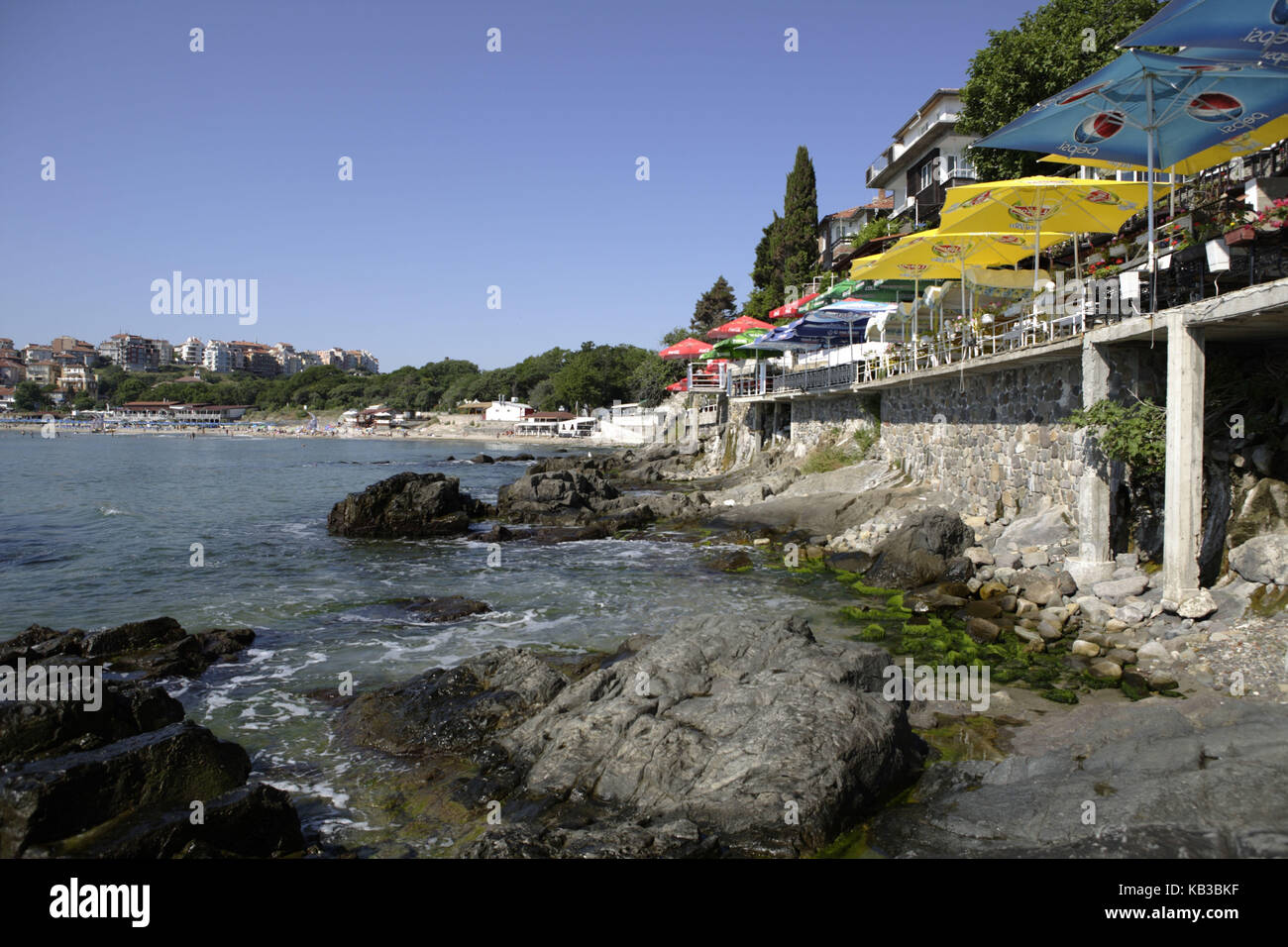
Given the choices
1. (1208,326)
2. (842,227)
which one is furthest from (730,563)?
(842,227)

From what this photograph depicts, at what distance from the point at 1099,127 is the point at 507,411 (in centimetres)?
11697

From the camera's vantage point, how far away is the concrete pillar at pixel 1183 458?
456 inches

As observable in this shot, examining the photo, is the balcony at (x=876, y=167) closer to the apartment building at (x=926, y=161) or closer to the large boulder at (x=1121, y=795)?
the apartment building at (x=926, y=161)

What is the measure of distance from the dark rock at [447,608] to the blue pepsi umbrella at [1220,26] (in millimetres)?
14167

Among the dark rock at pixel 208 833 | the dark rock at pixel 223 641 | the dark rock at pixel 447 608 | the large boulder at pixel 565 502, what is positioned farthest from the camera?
the large boulder at pixel 565 502

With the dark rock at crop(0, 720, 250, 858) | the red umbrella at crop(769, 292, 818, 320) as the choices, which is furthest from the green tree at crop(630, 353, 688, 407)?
the dark rock at crop(0, 720, 250, 858)

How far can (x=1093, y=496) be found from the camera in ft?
46.4

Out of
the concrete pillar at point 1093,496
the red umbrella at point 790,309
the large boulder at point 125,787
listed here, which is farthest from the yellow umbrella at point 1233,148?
the red umbrella at point 790,309

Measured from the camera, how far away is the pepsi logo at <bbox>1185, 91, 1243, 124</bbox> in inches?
479

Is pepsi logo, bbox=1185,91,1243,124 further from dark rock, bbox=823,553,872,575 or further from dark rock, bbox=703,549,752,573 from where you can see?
dark rock, bbox=703,549,752,573

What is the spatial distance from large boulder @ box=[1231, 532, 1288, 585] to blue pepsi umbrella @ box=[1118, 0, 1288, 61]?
22.2 ft
